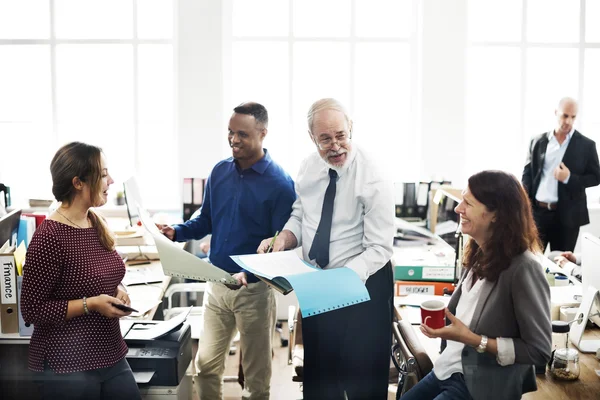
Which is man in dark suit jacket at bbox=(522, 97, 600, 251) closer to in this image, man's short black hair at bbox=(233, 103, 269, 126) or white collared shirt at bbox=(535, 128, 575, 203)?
white collared shirt at bbox=(535, 128, 575, 203)

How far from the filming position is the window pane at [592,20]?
6.05m

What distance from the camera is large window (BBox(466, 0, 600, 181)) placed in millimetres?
6078

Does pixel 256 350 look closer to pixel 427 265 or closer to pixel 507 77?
pixel 427 265

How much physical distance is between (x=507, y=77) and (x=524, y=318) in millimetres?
4513

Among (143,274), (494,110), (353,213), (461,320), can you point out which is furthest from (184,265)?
(494,110)

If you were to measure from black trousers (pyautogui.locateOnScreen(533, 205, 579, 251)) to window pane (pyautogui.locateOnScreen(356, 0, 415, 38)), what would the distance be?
208 centimetres

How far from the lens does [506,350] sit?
2.12 meters

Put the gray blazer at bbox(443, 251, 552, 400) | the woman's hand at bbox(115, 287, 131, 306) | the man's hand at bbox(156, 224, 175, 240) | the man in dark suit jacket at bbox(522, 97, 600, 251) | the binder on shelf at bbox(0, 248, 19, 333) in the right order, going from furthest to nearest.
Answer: the man in dark suit jacket at bbox(522, 97, 600, 251) → the man's hand at bbox(156, 224, 175, 240) → the binder on shelf at bbox(0, 248, 19, 333) → the woman's hand at bbox(115, 287, 131, 306) → the gray blazer at bbox(443, 251, 552, 400)

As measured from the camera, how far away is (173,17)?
5.91m

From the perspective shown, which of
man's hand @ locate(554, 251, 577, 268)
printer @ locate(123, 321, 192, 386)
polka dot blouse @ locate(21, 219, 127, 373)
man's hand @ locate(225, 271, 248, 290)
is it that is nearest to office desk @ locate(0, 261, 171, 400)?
printer @ locate(123, 321, 192, 386)

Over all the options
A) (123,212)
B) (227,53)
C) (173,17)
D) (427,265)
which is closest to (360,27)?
(227,53)

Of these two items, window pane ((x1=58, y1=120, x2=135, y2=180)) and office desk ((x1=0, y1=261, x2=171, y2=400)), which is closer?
office desk ((x1=0, y1=261, x2=171, y2=400))

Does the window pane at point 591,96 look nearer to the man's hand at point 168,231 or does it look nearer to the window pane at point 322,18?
the window pane at point 322,18

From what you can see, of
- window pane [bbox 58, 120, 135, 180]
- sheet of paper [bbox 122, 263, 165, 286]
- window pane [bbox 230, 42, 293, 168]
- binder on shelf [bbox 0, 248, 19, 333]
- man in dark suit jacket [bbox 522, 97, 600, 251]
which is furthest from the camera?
window pane [bbox 58, 120, 135, 180]
